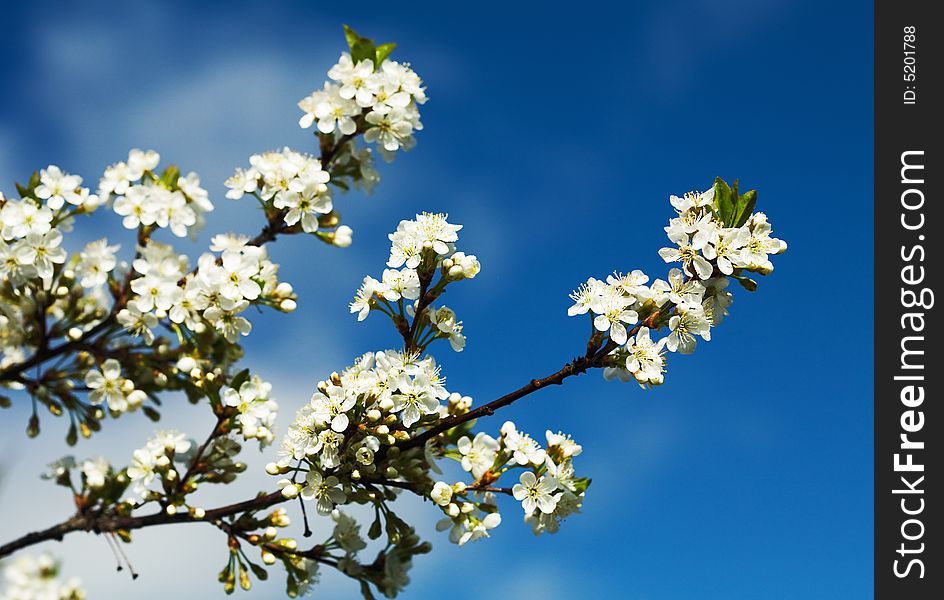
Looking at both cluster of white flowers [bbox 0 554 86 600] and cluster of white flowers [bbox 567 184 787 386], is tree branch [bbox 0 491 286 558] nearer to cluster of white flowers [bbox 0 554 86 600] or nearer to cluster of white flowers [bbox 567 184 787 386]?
cluster of white flowers [bbox 0 554 86 600]

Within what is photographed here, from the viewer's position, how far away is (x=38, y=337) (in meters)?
4.39

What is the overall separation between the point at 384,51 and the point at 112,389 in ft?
7.80

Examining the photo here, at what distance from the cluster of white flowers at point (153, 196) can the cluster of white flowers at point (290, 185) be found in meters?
0.19

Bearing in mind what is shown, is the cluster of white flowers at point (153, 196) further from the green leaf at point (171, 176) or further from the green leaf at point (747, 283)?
the green leaf at point (747, 283)

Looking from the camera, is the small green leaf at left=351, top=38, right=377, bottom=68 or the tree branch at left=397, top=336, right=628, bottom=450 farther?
the small green leaf at left=351, top=38, right=377, bottom=68

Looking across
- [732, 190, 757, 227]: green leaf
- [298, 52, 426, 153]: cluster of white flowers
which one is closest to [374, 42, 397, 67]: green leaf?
[298, 52, 426, 153]: cluster of white flowers

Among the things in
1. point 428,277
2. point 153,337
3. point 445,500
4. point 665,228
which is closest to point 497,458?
point 445,500

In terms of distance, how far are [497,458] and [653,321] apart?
110cm

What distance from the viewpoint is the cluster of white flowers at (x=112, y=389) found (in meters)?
4.42

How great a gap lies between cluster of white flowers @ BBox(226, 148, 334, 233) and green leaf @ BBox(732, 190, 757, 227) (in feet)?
6.92

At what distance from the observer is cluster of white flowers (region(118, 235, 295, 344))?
4141 millimetres

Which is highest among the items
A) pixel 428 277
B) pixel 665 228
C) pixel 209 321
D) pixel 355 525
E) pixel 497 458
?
pixel 665 228

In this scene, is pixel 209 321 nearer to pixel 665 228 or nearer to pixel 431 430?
pixel 431 430

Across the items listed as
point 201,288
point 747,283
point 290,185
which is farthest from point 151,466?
point 747,283
